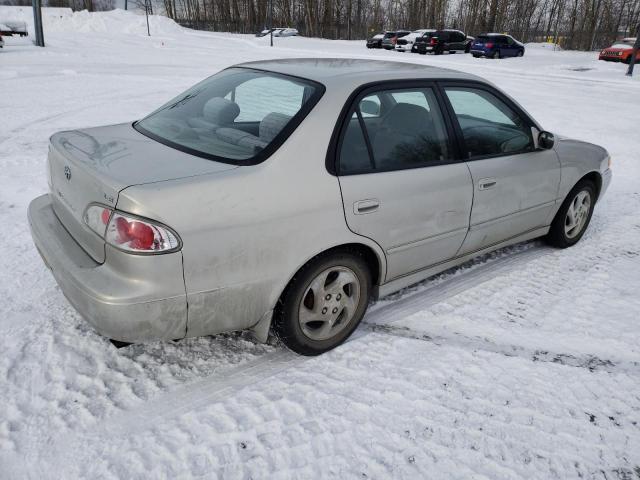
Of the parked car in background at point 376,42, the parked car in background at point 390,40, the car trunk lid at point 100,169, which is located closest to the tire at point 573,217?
the car trunk lid at point 100,169

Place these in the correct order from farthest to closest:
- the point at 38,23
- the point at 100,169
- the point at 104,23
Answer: the point at 104,23 → the point at 38,23 → the point at 100,169

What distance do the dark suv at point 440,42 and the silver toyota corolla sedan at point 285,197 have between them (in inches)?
1112

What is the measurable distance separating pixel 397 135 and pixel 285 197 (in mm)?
971

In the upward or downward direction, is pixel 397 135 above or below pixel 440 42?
below

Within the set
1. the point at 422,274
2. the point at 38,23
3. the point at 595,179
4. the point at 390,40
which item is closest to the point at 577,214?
the point at 595,179

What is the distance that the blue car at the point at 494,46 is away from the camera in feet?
93.5

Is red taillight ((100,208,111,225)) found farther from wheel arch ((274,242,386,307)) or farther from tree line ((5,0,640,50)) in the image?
tree line ((5,0,640,50))

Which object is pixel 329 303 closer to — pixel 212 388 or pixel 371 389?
pixel 371 389

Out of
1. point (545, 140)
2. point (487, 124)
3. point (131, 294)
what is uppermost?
point (487, 124)

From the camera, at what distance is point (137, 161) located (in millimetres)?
2523

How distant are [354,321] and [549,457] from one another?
1.23 metres

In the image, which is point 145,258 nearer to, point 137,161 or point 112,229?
point 112,229

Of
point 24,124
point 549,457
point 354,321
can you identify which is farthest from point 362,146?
point 24,124

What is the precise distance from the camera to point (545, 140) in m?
3.83
